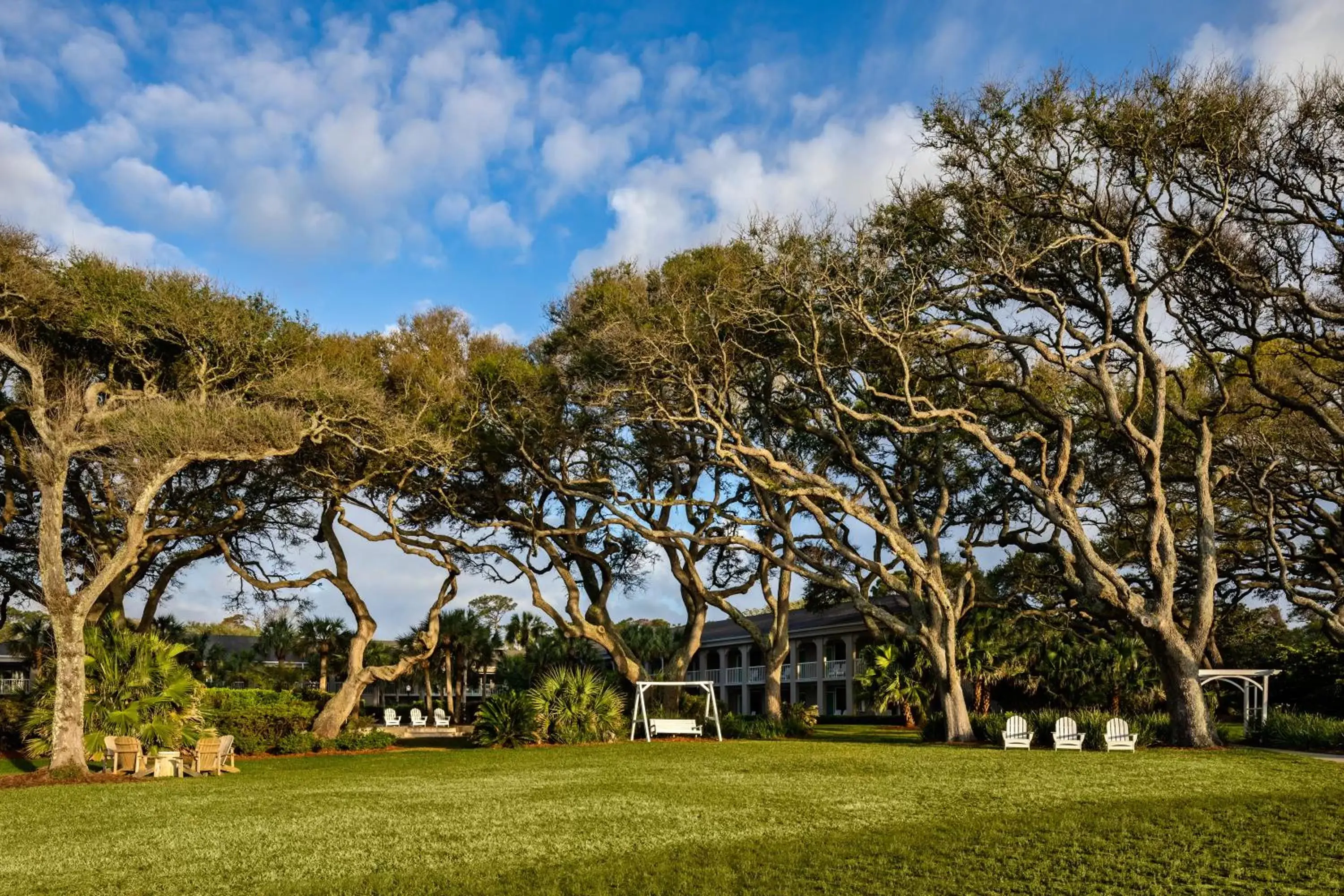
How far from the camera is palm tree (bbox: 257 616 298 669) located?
47.4 metres

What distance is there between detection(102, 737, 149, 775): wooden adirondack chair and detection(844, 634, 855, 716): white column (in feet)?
97.5

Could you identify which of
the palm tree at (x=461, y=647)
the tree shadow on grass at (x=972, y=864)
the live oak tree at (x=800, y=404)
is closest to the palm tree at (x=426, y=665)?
the palm tree at (x=461, y=647)

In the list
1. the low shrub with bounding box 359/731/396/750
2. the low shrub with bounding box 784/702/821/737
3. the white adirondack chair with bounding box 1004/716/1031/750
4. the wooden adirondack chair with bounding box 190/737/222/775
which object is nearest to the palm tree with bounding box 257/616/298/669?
the low shrub with bounding box 359/731/396/750

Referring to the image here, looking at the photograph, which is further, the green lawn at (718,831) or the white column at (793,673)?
the white column at (793,673)

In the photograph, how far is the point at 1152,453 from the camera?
819 inches

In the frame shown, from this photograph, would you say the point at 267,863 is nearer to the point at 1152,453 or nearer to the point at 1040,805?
the point at 1040,805

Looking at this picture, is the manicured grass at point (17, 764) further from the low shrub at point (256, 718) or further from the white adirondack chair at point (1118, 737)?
the white adirondack chair at point (1118, 737)

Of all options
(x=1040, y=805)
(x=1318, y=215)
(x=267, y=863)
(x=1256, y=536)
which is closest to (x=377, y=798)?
(x=267, y=863)

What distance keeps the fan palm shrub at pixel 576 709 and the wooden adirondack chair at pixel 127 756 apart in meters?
9.17

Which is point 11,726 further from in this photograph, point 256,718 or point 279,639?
point 279,639

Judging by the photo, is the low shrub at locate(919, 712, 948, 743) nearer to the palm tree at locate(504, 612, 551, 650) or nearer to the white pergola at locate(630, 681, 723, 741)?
the white pergola at locate(630, 681, 723, 741)

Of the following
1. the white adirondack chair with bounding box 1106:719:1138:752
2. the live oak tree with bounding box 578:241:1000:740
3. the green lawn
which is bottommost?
the white adirondack chair with bounding box 1106:719:1138:752

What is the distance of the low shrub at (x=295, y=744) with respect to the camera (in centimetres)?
2523

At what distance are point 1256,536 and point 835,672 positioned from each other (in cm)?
2199
